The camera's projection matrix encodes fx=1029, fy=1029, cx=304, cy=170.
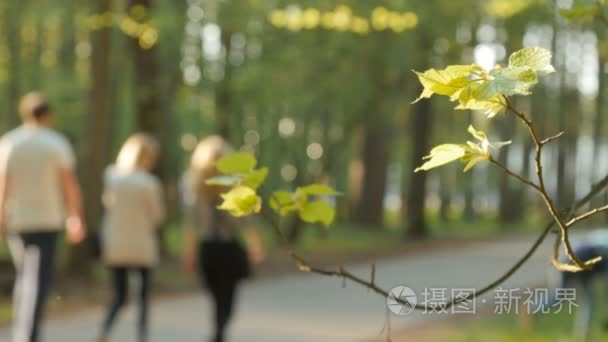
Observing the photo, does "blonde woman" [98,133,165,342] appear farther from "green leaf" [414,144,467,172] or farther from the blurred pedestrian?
"green leaf" [414,144,467,172]

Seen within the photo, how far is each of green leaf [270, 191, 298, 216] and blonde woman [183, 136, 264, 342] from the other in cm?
537

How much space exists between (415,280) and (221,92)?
205 inches

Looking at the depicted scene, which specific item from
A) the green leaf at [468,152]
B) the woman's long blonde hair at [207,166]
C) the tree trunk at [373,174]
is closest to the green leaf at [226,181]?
the green leaf at [468,152]

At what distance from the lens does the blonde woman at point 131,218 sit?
27.2 ft

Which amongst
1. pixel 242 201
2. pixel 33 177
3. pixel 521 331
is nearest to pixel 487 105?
pixel 242 201

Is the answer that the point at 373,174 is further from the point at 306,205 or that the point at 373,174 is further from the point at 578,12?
the point at 306,205

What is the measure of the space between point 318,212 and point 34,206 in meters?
6.09

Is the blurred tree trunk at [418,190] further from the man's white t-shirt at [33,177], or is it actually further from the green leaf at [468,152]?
the green leaf at [468,152]

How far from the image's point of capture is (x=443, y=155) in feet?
5.07

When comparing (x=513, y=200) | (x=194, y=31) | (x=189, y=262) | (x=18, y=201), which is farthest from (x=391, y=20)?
(x=513, y=200)

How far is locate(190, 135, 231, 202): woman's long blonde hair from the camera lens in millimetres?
7172

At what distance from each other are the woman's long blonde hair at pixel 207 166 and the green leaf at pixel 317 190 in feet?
16.7

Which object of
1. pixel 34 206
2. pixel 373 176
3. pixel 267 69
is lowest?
pixel 373 176

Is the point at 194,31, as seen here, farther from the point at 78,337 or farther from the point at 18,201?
the point at 18,201
